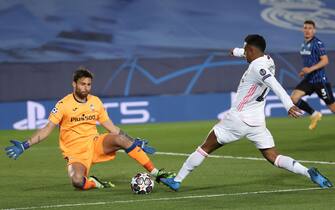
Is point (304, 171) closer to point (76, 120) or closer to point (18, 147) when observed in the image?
point (76, 120)

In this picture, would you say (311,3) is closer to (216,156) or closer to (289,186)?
(216,156)

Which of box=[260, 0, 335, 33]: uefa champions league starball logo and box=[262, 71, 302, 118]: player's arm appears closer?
box=[262, 71, 302, 118]: player's arm


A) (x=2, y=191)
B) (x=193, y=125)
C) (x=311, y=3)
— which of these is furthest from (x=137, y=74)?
(x=2, y=191)

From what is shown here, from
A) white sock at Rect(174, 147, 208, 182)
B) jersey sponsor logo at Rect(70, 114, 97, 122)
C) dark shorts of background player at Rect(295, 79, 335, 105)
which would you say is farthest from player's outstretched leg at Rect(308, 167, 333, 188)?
dark shorts of background player at Rect(295, 79, 335, 105)

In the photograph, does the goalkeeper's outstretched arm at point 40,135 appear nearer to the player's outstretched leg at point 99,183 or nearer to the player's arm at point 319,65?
the player's outstretched leg at point 99,183

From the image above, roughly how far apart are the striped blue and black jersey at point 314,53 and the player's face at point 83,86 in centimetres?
704

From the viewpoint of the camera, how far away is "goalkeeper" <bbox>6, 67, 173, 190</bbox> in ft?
36.8

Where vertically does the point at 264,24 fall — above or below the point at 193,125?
above

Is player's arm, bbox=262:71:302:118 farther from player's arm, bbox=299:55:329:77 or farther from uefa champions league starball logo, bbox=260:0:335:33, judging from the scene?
uefa champions league starball logo, bbox=260:0:335:33

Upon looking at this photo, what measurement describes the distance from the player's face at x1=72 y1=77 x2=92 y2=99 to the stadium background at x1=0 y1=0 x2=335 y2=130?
10.4 m

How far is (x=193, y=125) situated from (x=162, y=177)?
35.5ft

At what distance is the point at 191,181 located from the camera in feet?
39.1

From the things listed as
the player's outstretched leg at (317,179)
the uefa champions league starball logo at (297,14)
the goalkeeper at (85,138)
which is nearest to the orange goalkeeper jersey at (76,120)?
the goalkeeper at (85,138)

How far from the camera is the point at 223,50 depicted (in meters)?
25.3
